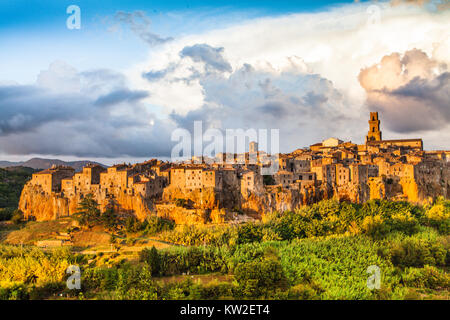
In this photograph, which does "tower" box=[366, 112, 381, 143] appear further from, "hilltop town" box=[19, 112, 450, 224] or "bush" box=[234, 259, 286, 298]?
"bush" box=[234, 259, 286, 298]

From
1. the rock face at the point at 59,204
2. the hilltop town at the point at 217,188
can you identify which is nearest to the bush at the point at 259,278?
the hilltop town at the point at 217,188

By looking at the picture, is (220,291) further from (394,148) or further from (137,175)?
(394,148)

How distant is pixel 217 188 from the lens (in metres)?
47.6

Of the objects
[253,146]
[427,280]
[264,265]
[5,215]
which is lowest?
[427,280]

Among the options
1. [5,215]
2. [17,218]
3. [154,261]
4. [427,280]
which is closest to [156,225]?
[154,261]

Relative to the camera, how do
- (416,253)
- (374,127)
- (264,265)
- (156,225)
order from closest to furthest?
(264,265), (416,253), (156,225), (374,127)

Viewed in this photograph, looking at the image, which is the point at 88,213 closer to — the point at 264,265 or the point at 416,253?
the point at 264,265

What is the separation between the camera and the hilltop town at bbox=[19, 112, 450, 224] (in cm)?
4606

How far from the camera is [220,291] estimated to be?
68.3 feet

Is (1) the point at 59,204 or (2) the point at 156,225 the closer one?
(2) the point at 156,225

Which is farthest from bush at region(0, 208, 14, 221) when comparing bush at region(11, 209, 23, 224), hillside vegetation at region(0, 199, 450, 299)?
hillside vegetation at region(0, 199, 450, 299)

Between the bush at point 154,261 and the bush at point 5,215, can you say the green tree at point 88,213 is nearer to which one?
the bush at point 5,215

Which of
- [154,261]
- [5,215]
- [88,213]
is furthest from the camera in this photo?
[5,215]
